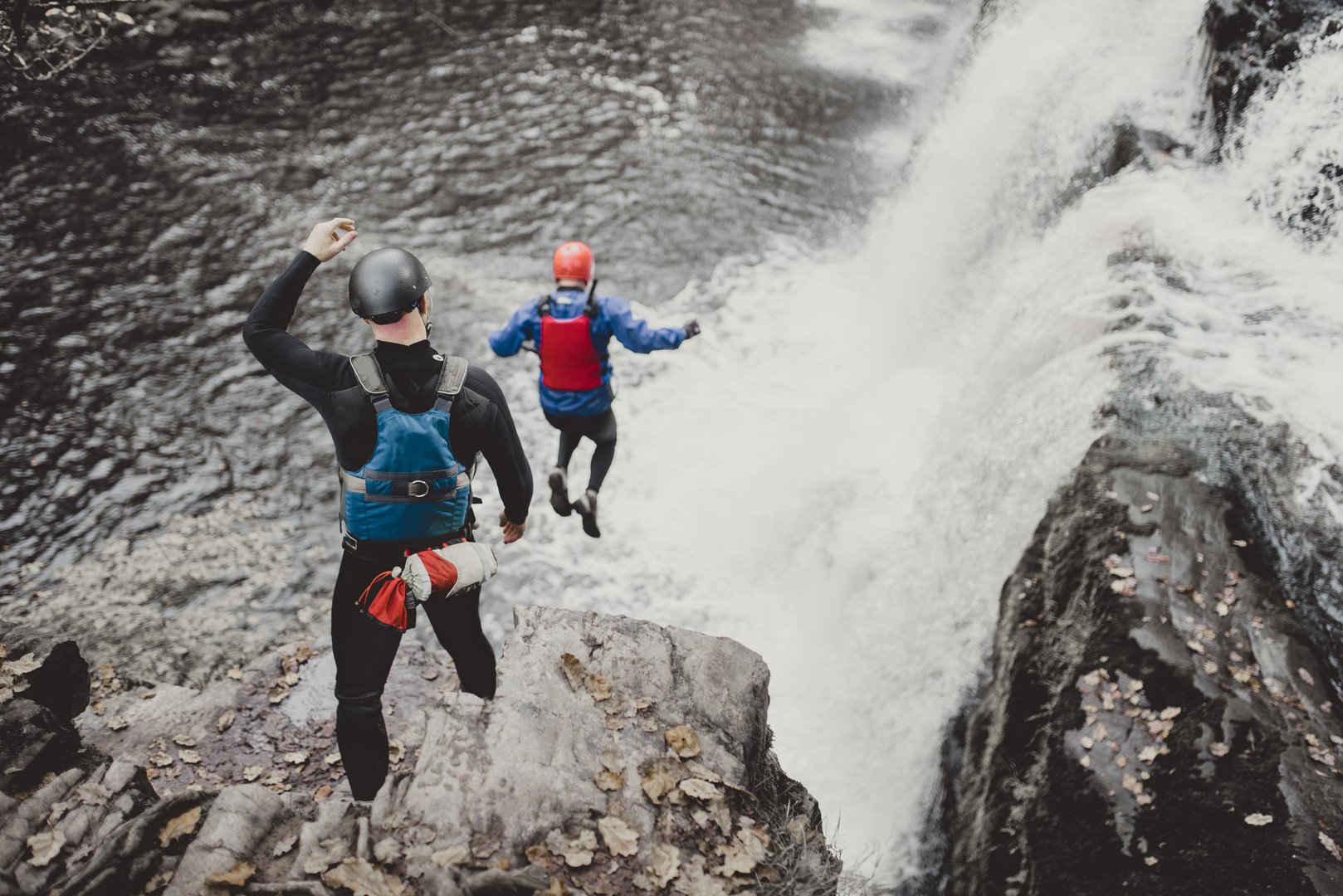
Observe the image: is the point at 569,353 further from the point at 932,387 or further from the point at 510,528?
the point at 932,387

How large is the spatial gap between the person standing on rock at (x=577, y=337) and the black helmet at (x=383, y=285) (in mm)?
2153

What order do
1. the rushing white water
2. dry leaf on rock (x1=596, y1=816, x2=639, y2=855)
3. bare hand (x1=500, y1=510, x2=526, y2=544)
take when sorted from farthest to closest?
the rushing white water
bare hand (x1=500, y1=510, x2=526, y2=544)
dry leaf on rock (x1=596, y1=816, x2=639, y2=855)

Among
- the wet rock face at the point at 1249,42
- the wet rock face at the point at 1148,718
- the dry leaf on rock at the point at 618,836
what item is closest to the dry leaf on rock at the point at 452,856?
the dry leaf on rock at the point at 618,836

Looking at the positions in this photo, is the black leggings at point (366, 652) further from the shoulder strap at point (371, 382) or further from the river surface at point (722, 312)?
the river surface at point (722, 312)

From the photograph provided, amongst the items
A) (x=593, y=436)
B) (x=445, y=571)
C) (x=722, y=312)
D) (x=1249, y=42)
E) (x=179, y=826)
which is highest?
(x=1249, y=42)

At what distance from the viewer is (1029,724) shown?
4.38 metres

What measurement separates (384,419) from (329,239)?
81 cm

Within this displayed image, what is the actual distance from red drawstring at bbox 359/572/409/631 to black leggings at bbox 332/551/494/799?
6.7 inches

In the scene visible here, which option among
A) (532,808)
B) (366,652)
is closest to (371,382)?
(366,652)

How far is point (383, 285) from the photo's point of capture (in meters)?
2.98

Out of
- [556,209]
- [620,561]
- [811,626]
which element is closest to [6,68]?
[556,209]

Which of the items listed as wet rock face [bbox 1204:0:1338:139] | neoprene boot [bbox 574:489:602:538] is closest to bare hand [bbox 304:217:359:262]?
neoprene boot [bbox 574:489:602:538]

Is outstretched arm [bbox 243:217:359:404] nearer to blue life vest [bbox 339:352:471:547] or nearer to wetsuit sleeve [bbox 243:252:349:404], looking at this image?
wetsuit sleeve [bbox 243:252:349:404]

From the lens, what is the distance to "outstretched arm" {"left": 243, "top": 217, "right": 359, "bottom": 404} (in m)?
3.04
